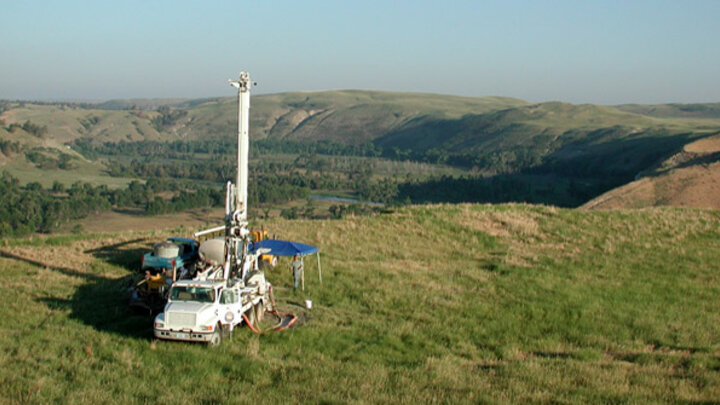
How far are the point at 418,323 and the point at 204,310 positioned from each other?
588 cm

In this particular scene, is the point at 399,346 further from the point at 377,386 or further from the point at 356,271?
the point at 356,271

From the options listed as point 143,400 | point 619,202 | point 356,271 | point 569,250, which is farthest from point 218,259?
point 619,202

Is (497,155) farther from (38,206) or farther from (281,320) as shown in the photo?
(281,320)

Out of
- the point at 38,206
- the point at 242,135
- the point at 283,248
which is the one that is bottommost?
the point at 38,206

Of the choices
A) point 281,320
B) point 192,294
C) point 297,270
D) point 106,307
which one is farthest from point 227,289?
point 297,270

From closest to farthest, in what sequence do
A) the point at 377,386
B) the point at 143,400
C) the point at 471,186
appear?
the point at 143,400 < the point at 377,386 < the point at 471,186

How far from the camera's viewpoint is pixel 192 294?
15133mm

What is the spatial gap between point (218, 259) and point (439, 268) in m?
8.38

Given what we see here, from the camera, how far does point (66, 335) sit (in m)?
15.0

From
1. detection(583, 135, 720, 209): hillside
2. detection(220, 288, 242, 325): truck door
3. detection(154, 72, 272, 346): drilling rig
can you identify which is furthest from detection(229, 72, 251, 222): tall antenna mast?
detection(583, 135, 720, 209): hillside

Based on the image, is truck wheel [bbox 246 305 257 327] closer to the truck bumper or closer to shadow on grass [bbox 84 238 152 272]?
the truck bumper

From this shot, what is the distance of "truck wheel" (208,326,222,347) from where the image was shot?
14387 millimetres

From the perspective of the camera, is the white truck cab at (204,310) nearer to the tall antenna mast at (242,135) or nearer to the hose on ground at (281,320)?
the hose on ground at (281,320)

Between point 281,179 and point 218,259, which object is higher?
point 218,259
